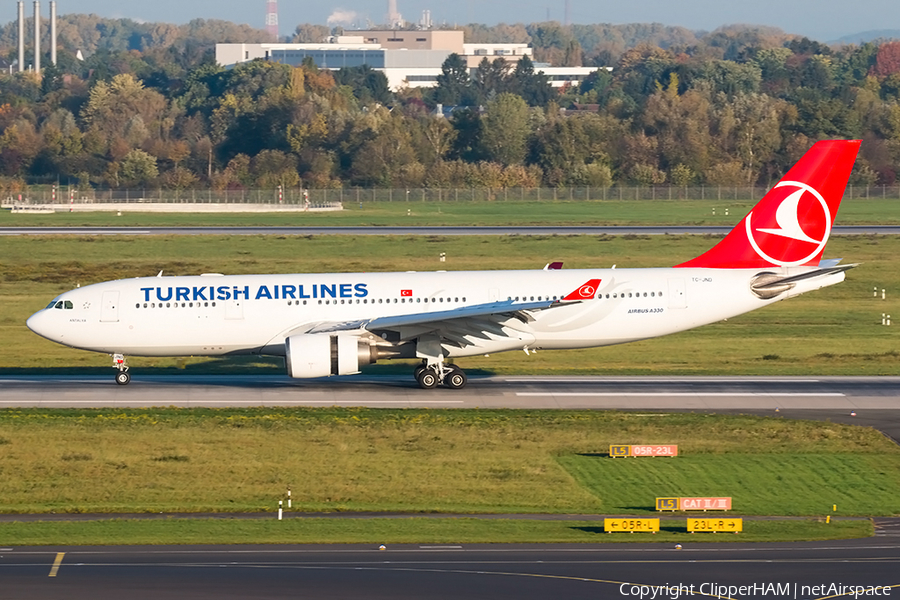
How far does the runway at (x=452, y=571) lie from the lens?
20484 millimetres

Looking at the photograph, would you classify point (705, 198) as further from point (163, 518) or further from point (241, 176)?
point (163, 518)

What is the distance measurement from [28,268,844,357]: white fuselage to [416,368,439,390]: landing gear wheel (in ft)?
3.09

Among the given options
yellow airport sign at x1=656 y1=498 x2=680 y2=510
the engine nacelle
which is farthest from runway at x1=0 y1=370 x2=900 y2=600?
the engine nacelle

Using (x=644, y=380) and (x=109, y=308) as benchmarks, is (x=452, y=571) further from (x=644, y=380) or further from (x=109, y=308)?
(x=644, y=380)

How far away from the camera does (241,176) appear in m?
149

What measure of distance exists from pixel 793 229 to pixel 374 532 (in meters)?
23.2

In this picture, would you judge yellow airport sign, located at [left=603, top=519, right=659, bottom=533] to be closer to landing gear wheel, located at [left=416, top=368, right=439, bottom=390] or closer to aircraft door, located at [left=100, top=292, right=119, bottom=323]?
landing gear wheel, located at [left=416, top=368, right=439, bottom=390]

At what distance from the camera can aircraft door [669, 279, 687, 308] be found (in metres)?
41.3

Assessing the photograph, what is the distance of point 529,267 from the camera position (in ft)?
230

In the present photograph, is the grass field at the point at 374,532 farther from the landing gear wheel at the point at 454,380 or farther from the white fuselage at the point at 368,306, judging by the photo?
the landing gear wheel at the point at 454,380

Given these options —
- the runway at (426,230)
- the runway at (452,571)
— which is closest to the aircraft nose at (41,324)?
the runway at (452,571)

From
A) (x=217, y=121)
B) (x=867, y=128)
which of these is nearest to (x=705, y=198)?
(x=867, y=128)

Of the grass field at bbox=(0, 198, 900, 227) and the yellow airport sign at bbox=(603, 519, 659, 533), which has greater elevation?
the grass field at bbox=(0, 198, 900, 227)

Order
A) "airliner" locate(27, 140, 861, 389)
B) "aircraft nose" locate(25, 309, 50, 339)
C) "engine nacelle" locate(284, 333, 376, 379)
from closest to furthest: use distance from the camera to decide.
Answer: "engine nacelle" locate(284, 333, 376, 379) < "airliner" locate(27, 140, 861, 389) < "aircraft nose" locate(25, 309, 50, 339)
